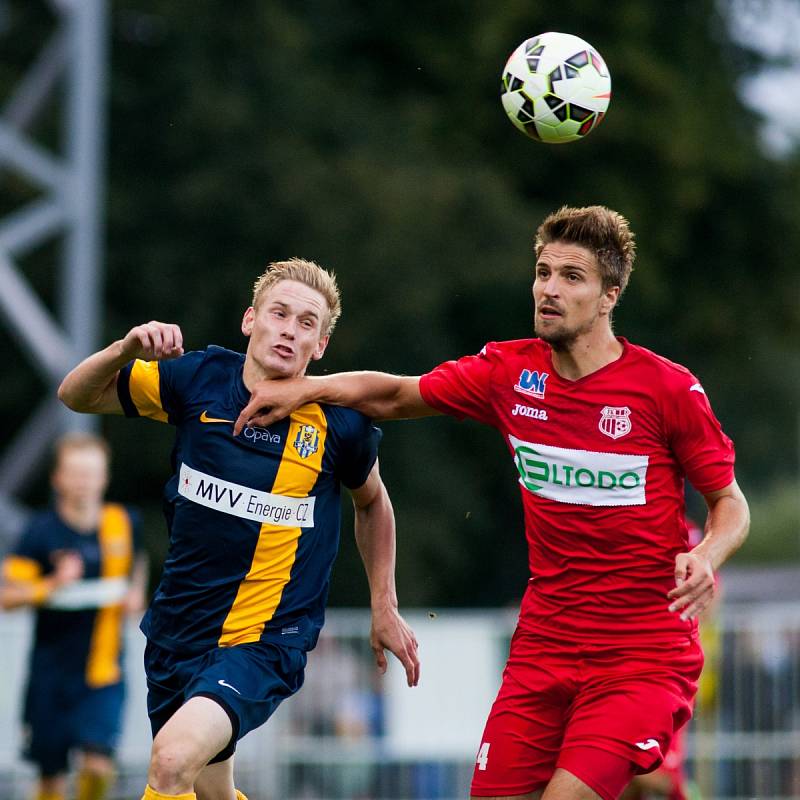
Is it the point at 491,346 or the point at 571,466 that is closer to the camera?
the point at 571,466

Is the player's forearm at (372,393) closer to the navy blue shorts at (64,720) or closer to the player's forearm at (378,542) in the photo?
the player's forearm at (378,542)

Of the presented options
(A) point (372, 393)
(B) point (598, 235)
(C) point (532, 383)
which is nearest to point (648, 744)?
(C) point (532, 383)

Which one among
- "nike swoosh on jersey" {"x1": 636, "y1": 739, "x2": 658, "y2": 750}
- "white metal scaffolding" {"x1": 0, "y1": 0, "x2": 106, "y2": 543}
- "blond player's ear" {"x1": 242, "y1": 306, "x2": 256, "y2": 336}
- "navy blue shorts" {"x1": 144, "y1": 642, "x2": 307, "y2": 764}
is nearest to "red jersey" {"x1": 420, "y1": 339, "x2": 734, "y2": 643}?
"nike swoosh on jersey" {"x1": 636, "y1": 739, "x2": 658, "y2": 750}

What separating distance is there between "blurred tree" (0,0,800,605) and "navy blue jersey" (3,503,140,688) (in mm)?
9905

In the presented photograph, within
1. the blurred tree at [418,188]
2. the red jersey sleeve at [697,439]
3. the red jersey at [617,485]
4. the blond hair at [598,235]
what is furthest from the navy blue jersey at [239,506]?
the blurred tree at [418,188]

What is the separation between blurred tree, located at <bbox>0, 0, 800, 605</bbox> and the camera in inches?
822

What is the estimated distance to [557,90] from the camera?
22.4 ft

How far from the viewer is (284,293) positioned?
6352mm

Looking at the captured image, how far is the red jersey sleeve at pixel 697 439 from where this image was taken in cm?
606

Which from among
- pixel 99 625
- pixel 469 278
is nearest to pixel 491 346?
pixel 99 625

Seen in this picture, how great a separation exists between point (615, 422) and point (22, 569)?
16.3ft

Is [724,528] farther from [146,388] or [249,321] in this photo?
[146,388]

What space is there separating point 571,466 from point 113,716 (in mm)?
4773

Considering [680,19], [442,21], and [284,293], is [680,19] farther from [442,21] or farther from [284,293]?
[284,293]
